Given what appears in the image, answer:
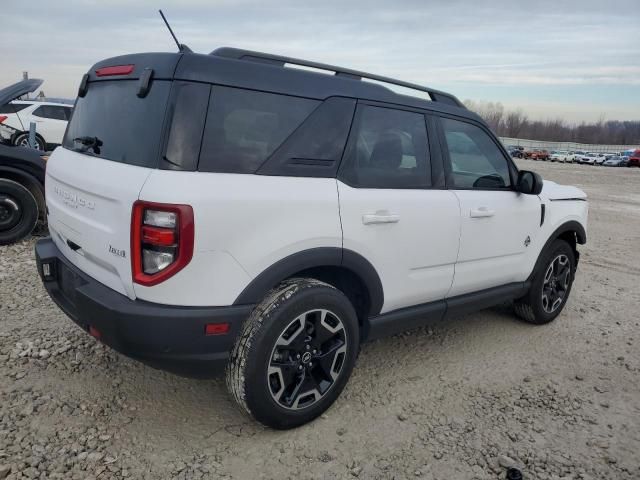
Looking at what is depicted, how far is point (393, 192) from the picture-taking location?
3.01m

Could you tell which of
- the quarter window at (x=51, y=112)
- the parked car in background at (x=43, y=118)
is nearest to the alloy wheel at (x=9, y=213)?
the parked car in background at (x=43, y=118)

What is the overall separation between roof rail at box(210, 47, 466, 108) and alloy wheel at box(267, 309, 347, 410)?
4.47 ft

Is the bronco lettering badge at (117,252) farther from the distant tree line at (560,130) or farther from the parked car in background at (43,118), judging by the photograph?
the distant tree line at (560,130)

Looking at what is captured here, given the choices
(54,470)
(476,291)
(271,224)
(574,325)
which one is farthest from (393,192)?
(574,325)

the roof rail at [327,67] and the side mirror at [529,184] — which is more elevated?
the roof rail at [327,67]

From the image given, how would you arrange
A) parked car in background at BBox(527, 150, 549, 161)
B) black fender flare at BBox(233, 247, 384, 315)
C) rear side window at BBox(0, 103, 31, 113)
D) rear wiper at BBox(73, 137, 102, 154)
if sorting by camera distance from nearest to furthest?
black fender flare at BBox(233, 247, 384, 315) < rear wiper at BBox(73, 137, 102, 154) < rear side window at BBox(0, 103, 31, 113) < parked car in background at BBox(527, 150, 549, 161)

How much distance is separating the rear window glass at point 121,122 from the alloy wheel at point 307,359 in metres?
1.12

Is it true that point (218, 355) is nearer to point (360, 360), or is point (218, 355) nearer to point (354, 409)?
point (354, 409)

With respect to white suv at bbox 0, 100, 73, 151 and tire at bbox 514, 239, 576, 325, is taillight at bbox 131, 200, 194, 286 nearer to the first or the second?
tire at bbox 514, 239, 576, 325

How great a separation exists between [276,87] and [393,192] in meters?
0.93

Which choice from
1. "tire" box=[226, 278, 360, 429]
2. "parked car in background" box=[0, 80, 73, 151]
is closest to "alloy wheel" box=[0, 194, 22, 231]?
"tire" box=[226, 278, 360, 429]

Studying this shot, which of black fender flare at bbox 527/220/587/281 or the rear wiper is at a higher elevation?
the rear wiper

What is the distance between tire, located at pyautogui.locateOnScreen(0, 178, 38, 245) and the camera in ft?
19.5

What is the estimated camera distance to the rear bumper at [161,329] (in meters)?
2.30
